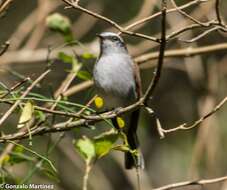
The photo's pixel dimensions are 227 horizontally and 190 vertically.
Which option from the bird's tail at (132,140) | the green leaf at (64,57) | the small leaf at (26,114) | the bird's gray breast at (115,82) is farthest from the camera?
the bird's gray breast at (115,82)

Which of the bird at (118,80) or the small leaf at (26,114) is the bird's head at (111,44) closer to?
the bird at (118,80)

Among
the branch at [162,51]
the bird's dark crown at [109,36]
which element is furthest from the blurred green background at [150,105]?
the branch at [162,51]

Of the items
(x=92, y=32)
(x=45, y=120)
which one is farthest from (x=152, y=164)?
(x=45, y=120)

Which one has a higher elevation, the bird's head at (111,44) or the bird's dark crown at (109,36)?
the bird's dark crown at (109,36)

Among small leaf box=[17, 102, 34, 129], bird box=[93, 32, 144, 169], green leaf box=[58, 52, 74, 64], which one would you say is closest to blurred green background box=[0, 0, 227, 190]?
bird box=[93, 32, 144, 169]

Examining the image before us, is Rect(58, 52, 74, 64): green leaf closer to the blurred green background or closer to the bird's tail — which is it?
the bird's tail

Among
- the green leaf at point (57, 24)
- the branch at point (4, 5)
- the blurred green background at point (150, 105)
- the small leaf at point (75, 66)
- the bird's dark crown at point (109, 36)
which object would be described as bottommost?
the blurred green background at point (150, 105)

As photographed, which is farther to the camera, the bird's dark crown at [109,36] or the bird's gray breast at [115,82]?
the bird's dark crown at [109,36]

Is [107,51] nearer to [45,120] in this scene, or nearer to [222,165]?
[45,120]

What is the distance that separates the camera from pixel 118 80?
4.94 m

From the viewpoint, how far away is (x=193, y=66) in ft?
22.6

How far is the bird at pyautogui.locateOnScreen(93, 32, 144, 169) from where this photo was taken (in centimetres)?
487

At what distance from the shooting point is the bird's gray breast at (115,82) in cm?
486

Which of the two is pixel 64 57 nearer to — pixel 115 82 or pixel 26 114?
pixel 26 114
